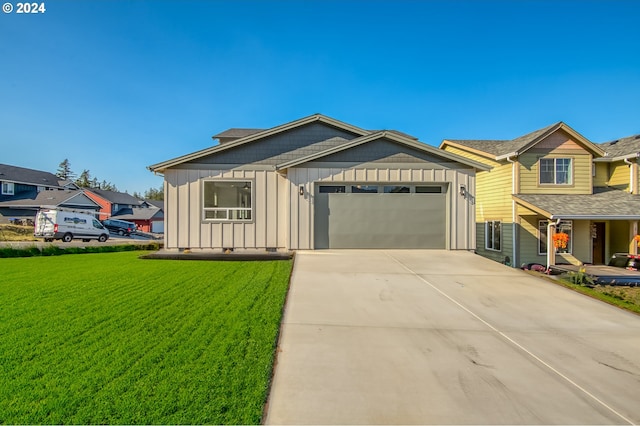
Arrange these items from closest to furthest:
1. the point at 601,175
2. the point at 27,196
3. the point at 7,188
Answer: the point at 601,175 → the point at 7,188 → the point at 27,196

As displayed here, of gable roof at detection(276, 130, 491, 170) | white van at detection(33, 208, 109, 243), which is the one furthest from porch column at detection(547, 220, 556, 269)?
white van at detection(33, 208, 109, 243)

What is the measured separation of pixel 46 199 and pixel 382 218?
38337mm

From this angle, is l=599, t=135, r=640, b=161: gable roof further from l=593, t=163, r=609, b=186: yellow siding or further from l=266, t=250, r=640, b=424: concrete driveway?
l=266, t=250, r=640, b=424: concrete driveway

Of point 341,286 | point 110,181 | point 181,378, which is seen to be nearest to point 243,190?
point 341,286

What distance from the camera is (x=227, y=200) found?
10.8m

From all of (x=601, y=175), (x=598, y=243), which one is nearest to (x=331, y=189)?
(x=598, y=243)

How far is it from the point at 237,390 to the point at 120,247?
1314cm

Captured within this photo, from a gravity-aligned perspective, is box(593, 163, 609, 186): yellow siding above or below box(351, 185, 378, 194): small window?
above

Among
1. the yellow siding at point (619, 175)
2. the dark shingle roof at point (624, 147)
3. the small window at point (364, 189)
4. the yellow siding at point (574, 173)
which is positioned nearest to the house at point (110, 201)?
the small window at point (364, 189)

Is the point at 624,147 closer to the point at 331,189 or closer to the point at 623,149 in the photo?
the point at 623,149

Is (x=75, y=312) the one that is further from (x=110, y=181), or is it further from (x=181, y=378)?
(x=110, y=181)

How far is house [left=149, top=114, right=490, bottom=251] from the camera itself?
10477 mm

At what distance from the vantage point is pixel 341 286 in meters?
6.18

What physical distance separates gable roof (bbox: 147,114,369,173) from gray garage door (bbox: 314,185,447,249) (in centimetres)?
271
